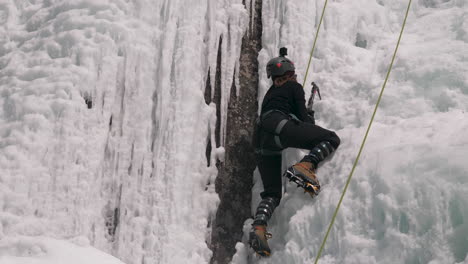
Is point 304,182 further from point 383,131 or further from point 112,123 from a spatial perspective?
point 112,123

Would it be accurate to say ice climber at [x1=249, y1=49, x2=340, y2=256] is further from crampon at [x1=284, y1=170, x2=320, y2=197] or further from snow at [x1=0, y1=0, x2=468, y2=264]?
snow at [x1=0, y1=0, x2=468, y2=264]

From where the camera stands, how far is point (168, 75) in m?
5.48

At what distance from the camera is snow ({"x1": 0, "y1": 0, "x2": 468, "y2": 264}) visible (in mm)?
4262

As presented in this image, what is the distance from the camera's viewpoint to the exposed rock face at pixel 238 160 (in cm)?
521

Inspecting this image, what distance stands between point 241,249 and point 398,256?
155 cm

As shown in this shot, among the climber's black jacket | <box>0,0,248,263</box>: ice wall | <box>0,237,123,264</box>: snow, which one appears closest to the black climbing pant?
the climber's black jacket

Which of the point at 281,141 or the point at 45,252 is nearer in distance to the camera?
the point at 45,252

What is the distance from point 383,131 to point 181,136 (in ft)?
6.50

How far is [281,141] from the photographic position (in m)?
5.12

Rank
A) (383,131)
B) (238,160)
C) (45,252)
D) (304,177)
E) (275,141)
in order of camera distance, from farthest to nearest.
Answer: (238,160) < (275,141) < (383,131) < (304,177) < (45,252)

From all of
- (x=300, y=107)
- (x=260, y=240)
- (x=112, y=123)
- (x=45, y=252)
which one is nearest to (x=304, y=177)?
(x=260, y=240)

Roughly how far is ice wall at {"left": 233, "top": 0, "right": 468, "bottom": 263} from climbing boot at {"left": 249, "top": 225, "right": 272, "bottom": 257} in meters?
0.11

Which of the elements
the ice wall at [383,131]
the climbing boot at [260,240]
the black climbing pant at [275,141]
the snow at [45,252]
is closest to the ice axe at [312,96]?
the ice wall at [383,131]

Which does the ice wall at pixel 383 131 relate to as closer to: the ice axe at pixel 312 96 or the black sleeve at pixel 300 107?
the ice axe at pixel 312 96
